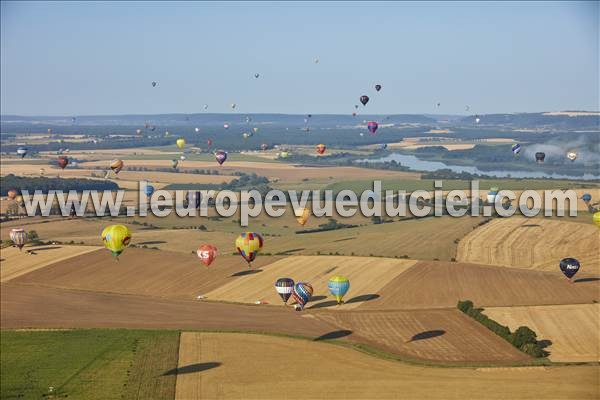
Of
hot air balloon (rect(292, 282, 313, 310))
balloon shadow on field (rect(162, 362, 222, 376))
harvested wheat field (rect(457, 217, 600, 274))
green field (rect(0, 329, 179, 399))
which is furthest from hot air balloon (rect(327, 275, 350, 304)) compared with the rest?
harvested wheat field (rect(457, 217, 600, 274))

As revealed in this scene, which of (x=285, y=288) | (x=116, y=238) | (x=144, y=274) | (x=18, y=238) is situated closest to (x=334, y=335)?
(x=285, y=288)

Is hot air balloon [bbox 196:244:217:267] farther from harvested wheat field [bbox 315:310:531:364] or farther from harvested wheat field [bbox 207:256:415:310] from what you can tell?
harvested wheat field [bbox 315:310:531:364]

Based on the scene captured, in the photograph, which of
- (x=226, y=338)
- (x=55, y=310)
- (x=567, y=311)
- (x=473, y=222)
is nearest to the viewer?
(x=226, y=338)

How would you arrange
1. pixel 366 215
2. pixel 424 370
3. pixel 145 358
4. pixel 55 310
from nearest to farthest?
pixel 424 370, pixel 145 358, pixel 55 310, pixel 366 215

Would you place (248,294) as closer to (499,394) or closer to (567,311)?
(567,311)

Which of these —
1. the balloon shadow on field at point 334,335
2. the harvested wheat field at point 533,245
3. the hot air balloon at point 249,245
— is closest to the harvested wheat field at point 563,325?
the balloon shadow on field at point 334,335

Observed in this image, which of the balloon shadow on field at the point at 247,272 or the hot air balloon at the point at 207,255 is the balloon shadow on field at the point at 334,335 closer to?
the balloon shadow on field at the point at 247,272

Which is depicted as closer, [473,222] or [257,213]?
[473,222]

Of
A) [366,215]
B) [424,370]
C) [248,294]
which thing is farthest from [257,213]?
[424,370]
